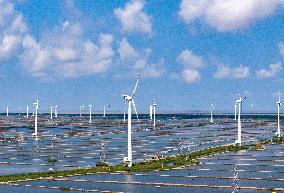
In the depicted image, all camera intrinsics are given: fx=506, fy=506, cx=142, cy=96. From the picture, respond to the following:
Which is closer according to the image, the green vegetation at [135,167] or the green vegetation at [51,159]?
the green vegetation at [135,167]

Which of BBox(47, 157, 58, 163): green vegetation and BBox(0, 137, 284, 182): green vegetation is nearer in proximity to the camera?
BBox(0, 137, 284, 182): green vegetation

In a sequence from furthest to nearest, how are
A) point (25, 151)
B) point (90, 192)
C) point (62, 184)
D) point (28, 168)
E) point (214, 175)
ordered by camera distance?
point (25, 151), point (28, 168), point (214, 175), point (62, 184), point (90, 192)

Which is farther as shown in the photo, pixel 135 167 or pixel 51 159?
pixel 51 159

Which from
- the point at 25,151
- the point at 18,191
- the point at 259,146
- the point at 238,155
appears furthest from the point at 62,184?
the point at 259,146

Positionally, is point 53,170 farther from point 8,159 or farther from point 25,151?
point 25,151

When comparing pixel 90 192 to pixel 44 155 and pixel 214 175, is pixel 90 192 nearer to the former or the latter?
pixel 214 175

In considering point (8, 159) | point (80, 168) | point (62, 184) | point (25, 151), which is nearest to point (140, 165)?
point (80, 168)

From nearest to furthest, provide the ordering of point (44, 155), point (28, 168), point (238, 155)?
point (28, 168) → point (238, 155) → point (44, 155)

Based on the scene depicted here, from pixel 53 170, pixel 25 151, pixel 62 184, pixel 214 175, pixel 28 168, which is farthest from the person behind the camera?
pixel 25 151

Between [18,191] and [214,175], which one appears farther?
[214,175]
